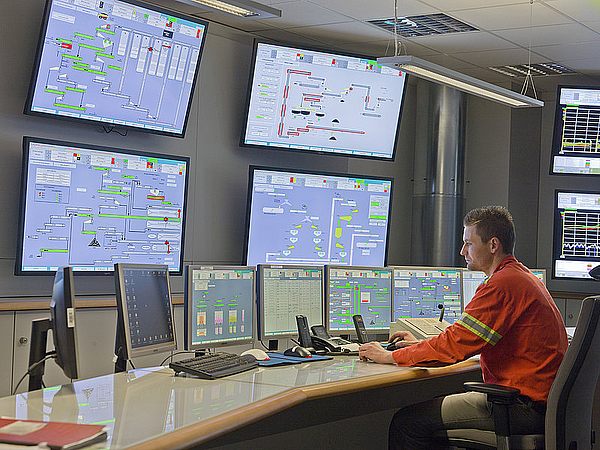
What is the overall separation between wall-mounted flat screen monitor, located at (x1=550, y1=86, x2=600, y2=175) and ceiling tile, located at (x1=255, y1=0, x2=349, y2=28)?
1.92 metres

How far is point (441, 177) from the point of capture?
22.4 ft

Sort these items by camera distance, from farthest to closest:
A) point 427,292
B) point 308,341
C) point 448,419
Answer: point 427,292
point 308,341
point 448,419

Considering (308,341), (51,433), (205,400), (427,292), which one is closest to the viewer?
A: (51,433)

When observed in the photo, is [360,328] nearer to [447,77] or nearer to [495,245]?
[495,245]

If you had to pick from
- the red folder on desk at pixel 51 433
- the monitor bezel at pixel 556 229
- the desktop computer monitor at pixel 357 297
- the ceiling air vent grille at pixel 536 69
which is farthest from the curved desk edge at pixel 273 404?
the ceiling air vent grille at pixel 536 69

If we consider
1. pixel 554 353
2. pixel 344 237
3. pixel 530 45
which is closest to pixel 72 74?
pixel 344 237

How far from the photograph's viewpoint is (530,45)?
Answer: 605 cm

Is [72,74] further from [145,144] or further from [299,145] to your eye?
[299,145]

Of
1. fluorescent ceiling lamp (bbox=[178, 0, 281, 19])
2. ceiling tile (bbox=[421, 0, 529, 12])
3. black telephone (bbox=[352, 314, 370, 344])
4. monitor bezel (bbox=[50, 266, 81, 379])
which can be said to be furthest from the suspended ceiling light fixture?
monitor bezel (bbox=[50, 266, 81, 379])

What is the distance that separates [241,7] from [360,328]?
1.73 m

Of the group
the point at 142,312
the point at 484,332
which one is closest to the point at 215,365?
the point at 142,312

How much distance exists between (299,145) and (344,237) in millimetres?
715

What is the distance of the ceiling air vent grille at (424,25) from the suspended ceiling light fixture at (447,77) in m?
0.09

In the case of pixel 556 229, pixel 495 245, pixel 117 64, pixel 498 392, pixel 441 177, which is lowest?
pixel 498 392
